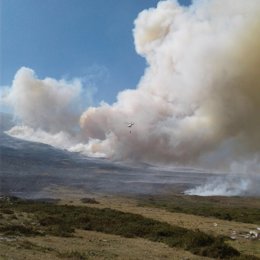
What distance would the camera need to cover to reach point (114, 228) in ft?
151

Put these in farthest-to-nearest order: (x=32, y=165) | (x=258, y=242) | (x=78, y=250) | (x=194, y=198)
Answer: (x=32, y=165), (x=194, y=198), (x=258, y=242), (x=78, y=250)

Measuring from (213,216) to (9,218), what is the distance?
101 feet

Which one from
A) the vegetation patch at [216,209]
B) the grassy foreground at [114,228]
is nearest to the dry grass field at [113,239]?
the grassy foreground at [114,228]

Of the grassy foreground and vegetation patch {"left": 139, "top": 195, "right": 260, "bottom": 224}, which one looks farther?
vegetation patch {"left": 139, "top": 195, "right": 260, "bottom": 224}

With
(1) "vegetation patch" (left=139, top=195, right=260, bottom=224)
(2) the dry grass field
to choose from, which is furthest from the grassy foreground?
(1) "vegetation patch" (left=139, top=195, right=260, bottom=224)

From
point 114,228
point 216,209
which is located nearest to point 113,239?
point 114,228

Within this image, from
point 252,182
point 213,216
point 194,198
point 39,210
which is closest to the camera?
point 39,210

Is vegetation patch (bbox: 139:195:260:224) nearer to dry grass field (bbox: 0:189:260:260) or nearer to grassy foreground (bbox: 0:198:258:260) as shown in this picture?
dry grass field (bbox: 0:189:260:260)

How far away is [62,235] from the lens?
38625mm

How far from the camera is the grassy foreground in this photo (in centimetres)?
3569

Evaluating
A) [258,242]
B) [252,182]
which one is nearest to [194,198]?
[252,182]

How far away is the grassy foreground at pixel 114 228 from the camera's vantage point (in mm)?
35688

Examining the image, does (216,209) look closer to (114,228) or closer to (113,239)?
(114,228)

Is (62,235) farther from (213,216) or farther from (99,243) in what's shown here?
(213,216)
